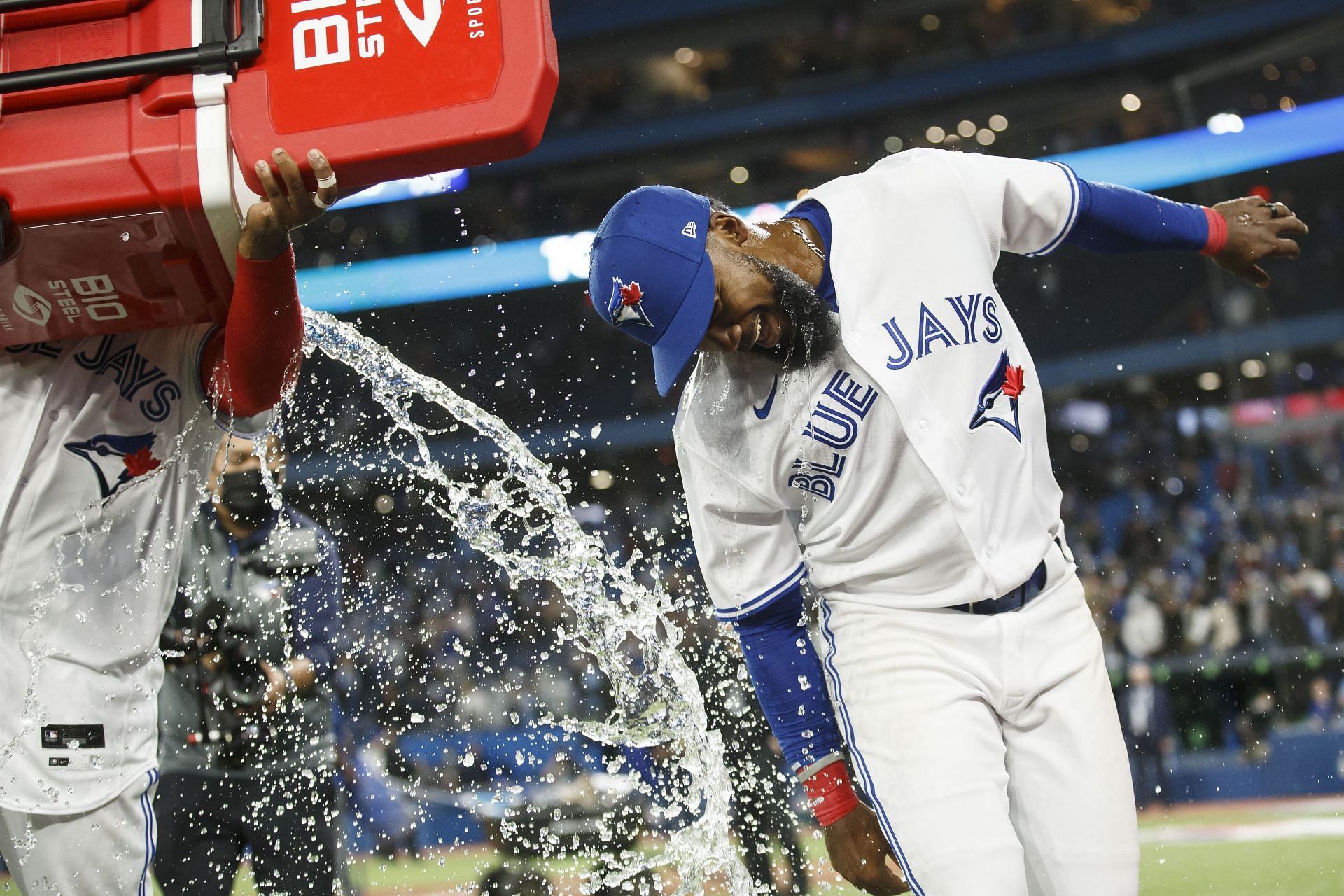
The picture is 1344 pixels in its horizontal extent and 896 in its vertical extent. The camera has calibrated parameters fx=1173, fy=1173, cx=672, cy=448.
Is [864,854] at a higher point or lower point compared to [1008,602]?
lower

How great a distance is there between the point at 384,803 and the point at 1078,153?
922cm

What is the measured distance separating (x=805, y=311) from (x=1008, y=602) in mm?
682

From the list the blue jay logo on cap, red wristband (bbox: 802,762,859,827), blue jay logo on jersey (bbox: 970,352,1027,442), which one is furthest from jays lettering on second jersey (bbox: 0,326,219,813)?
blue jay logo on jersey (bbox: 970,352,1027,442)

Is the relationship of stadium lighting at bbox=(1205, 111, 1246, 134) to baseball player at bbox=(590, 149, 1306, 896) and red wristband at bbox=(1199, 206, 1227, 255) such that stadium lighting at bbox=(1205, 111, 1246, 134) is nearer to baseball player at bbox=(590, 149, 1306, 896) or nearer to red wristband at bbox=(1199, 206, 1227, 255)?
red wristband at bbox=(1199, 206, 1227, 255)

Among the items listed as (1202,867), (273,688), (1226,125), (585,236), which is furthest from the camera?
(1226,125)

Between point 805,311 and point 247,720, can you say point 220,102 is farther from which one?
point 247,720

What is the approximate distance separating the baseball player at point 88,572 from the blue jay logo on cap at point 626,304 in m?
0.58

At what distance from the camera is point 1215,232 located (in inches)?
98.0

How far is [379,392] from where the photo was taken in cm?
313

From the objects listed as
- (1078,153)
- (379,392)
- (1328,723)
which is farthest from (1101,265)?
(379,392)

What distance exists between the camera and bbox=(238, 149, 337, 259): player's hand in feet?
5.74

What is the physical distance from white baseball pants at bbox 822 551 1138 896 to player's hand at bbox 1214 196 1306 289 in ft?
Answer: 2.71

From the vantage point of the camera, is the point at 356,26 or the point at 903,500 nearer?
the point at 356,26

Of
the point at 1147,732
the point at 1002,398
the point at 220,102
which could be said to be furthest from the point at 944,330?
the point at 1147,732
